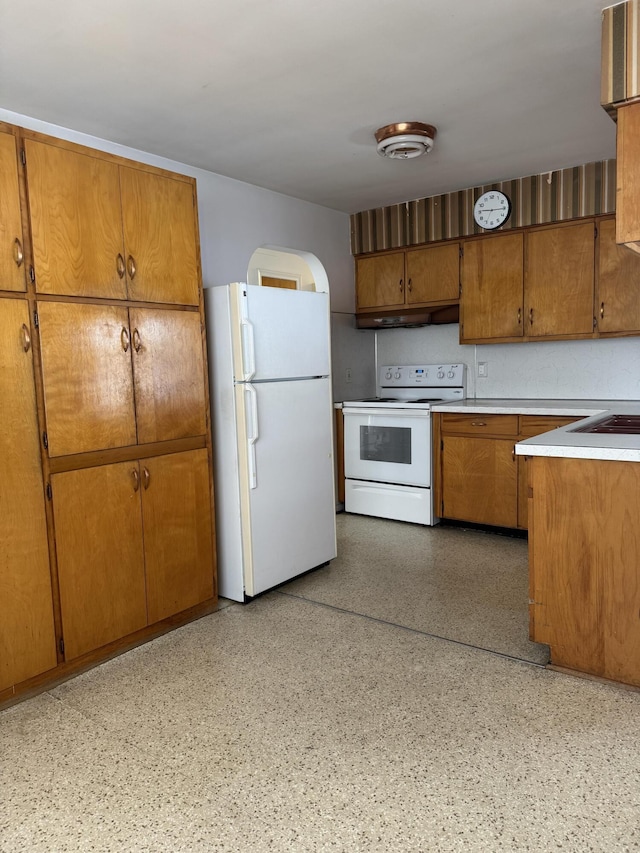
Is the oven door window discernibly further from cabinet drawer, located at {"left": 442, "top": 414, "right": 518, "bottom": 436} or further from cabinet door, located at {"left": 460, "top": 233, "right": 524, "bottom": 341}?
cabinet door, located at {"left": 460, "top": 233, "right": 524, "bottom": 341}

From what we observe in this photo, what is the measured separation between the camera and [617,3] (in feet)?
6.63

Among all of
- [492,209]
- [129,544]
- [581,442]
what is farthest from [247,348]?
[492,209]

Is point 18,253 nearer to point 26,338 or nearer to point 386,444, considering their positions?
point 26,338

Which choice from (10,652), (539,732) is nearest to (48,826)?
(10,652)

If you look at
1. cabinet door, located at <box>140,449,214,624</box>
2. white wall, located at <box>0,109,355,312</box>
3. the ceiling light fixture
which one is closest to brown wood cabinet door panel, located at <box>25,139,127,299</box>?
white wall, located at <box>0,109,355,312</box>

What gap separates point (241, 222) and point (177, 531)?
2094 millimetres

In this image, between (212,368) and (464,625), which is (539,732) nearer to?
(464,625)

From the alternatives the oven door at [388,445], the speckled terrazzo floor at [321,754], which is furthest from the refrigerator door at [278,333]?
the speckled terrazzo floor at [321,754]

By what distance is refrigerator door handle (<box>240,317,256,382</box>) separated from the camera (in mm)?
2941

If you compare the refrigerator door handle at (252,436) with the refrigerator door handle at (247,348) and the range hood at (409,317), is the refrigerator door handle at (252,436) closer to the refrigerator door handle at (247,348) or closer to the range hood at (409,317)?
the refrigerator door handle at (247,348)

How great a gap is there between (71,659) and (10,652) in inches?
10.6

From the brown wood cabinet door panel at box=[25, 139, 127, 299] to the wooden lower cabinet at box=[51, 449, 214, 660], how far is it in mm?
764

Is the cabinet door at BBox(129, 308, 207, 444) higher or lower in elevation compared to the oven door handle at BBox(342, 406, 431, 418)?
higher

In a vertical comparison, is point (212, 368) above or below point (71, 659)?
above
